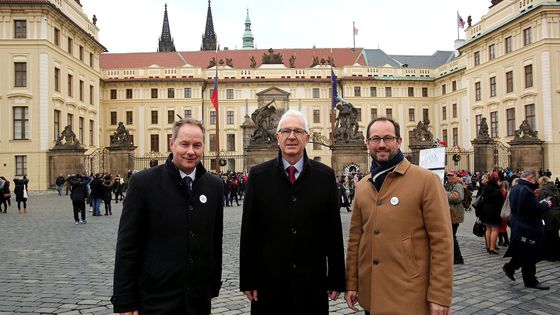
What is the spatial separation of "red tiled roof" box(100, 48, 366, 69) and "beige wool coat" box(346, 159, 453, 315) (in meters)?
62.5

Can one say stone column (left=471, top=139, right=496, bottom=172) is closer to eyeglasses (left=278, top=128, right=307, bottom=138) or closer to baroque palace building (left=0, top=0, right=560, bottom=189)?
baroque palace building (left=0, top=0, right=560, bottom=189)

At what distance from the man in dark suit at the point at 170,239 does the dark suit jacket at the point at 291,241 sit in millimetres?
339

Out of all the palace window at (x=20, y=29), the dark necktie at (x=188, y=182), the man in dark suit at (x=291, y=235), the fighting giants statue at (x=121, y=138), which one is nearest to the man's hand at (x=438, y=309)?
the man in dark suit at (x=291, y=235)

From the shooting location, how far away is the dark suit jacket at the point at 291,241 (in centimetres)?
351

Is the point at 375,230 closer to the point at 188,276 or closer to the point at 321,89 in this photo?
the point at 188,276

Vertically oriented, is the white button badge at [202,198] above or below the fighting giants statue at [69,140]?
below

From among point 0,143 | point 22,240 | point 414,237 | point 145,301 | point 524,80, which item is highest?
point 524,80

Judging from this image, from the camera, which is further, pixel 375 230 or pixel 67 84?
pixel 67 84

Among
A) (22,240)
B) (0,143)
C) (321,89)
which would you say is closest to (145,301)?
(22,240)

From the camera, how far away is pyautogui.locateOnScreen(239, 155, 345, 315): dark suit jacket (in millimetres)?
3506

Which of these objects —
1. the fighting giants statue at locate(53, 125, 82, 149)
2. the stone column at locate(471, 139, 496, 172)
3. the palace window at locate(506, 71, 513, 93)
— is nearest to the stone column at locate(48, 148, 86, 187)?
the fighting giants statue at locate(53, 125, 82, 149)

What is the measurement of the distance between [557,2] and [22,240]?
36988 mm

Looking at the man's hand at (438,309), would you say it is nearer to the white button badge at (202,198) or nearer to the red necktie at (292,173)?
the red necktie at (292,173)

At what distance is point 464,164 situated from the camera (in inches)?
1684
